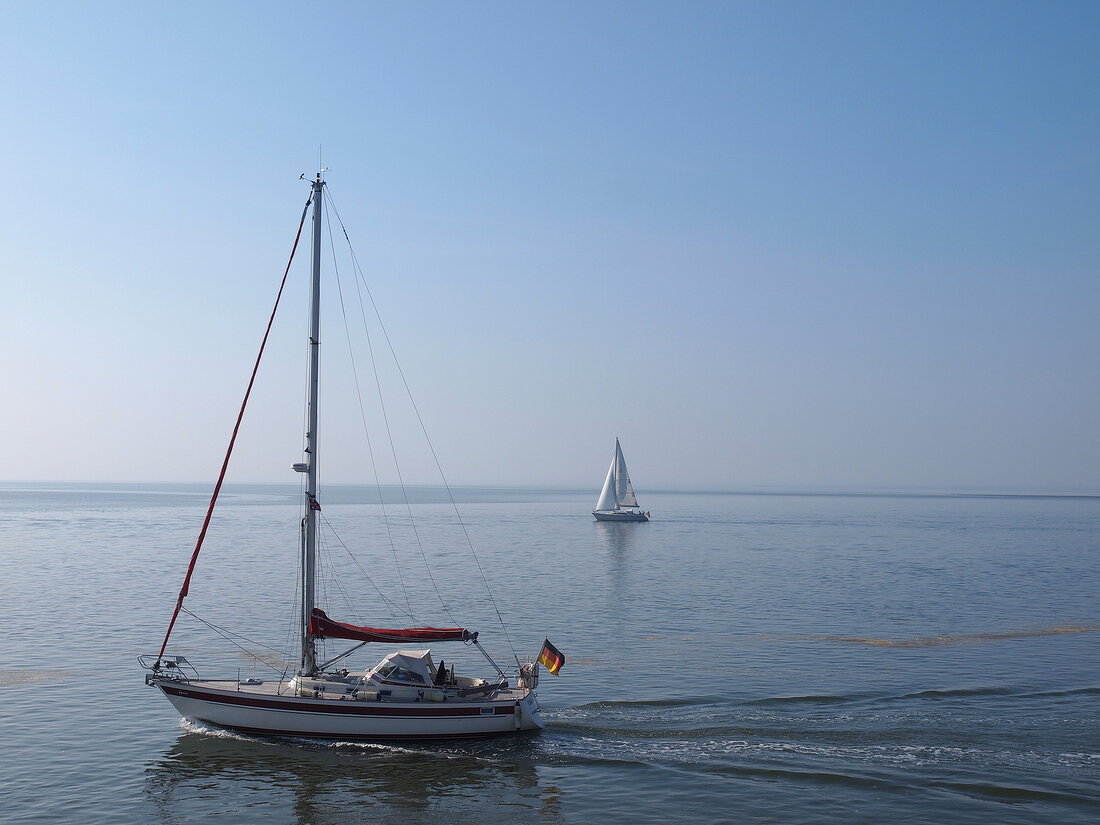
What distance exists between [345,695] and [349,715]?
2.27 feet

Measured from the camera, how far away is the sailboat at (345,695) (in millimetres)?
30922

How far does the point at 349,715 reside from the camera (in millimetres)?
30875

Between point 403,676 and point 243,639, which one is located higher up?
point 403,676

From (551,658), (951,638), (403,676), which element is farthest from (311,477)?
(951,638)

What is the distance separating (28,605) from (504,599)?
31.9 meters

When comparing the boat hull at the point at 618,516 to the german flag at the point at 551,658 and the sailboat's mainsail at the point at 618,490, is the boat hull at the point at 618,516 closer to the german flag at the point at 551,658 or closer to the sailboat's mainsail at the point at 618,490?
the sailboat's mainsail at the point at 618,490

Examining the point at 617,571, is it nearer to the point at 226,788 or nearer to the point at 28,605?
the point at 28,605

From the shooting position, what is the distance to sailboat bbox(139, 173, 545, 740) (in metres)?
30.9

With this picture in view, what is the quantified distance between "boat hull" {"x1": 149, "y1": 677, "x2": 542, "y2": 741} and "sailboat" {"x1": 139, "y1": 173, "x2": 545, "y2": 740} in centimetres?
3

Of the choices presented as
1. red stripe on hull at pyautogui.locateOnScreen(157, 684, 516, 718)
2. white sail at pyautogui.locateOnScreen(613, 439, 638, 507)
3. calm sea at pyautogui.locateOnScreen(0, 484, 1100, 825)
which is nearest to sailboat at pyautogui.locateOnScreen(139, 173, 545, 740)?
red stripe on hull at pyautogui.locateOnScreen(157, 684, 516, 718)

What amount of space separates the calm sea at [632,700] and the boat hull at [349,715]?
0.59 metres

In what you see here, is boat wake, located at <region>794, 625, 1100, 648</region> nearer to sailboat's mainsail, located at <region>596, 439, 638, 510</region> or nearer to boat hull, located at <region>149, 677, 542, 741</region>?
boat hull, located at <region>149, 677, 542, 741</region>

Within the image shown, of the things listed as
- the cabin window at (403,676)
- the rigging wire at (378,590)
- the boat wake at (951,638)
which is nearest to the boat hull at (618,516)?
the rigging wire at (378,590)

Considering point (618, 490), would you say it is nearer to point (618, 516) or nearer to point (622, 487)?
point (622, 487)
